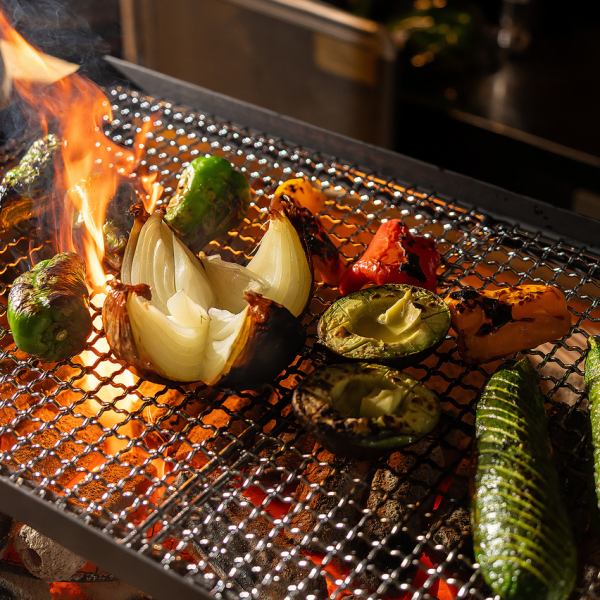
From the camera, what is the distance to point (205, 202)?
2.59 m

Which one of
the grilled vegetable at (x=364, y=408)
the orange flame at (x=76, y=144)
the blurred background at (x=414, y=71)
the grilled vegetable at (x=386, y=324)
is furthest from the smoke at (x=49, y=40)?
the grilled vegetable at (x=364, y=408)

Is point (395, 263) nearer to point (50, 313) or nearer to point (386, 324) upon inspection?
point (386, 324)

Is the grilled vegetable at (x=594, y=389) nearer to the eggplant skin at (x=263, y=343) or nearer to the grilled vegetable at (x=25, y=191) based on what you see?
the eggplant skin at (x=263, y=343)

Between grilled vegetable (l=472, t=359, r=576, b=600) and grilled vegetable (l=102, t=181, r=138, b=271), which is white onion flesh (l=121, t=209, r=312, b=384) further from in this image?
grilled vegetable (l=472, t=359, r=576, b=600)

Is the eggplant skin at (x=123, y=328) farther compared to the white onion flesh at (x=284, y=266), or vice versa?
the white onion flesh at (x=284, y=266)

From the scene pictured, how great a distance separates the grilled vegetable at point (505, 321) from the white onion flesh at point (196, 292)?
16.2 inches

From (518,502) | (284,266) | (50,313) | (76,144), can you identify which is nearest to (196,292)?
(284,266)

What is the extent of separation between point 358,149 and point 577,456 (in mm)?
1309

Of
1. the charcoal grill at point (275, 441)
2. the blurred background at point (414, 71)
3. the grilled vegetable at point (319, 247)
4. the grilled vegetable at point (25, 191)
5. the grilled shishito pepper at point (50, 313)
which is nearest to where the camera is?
the charcoal grill at point (275, 441)

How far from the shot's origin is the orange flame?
261cm

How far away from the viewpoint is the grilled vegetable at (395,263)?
2387 millimetres

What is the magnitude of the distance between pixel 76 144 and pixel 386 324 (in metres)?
1.26

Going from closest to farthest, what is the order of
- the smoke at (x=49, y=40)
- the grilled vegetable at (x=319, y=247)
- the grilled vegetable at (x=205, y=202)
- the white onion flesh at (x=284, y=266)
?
1. the white onion flesh at (x=284, y=266)
2. the grilled vegetable at (x=319, y=247)
3. the grilled vegetable at (x=205, y=202)
4. the smoke at (x=49, y=40)

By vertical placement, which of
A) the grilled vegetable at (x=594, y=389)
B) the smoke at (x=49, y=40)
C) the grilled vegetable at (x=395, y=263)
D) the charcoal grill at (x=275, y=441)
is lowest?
the charcoal grill at (x=275, y=441)
